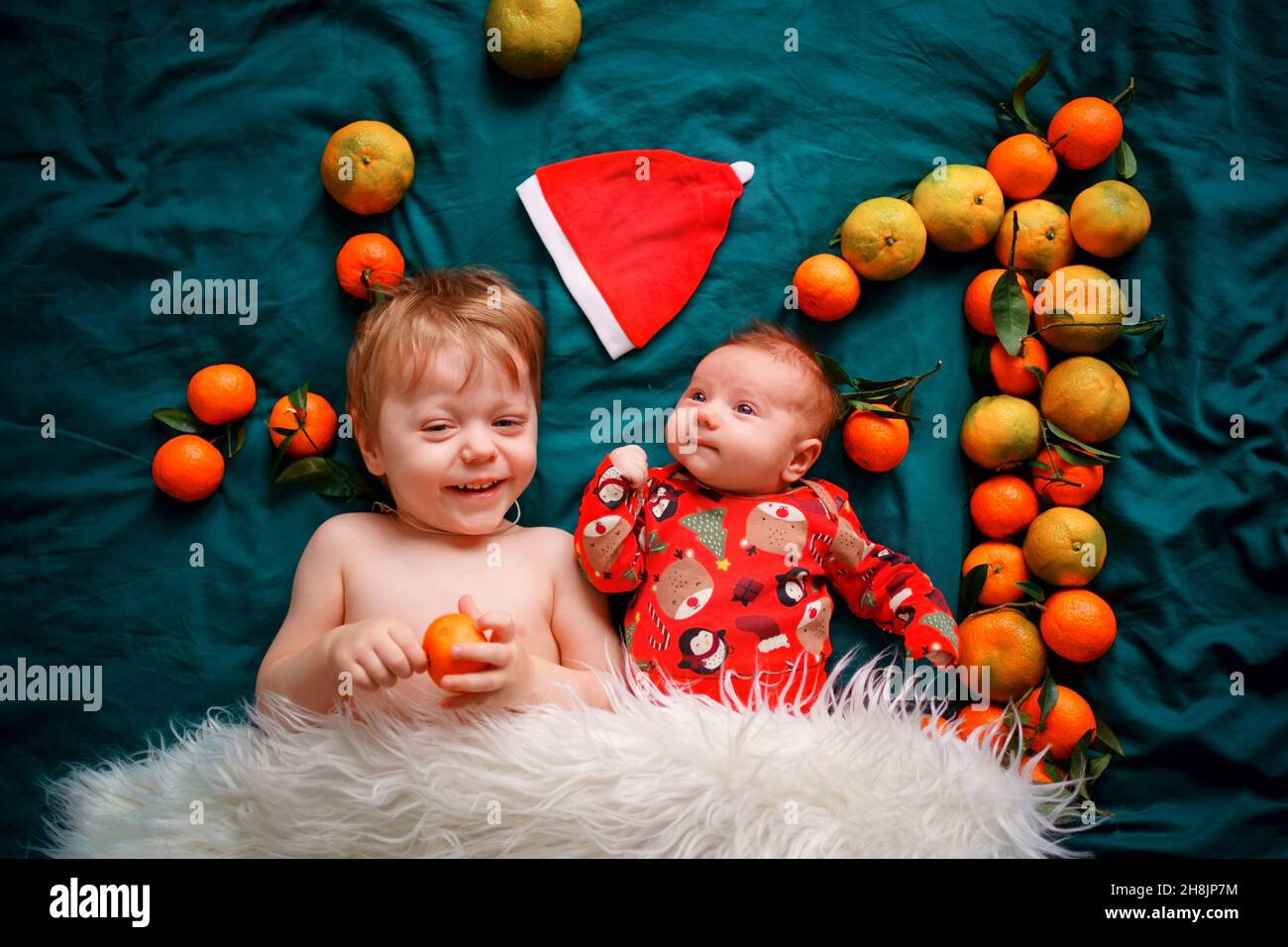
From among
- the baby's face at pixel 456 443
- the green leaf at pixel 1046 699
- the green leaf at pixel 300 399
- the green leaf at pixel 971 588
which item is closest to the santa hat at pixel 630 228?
the baby's face at pixel 456 443

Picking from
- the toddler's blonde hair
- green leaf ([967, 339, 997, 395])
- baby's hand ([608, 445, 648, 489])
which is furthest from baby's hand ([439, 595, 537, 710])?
green leaf ([967, 339, 997, 395])

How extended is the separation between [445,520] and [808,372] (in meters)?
0.71

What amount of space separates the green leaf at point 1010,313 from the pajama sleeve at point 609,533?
0.75 meters

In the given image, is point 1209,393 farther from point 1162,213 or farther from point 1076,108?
point 1076,108

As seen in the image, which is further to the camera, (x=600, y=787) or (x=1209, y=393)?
(x=1209, y=393)

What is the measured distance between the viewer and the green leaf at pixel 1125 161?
6.56 feet

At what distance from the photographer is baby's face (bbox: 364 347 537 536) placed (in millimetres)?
1769

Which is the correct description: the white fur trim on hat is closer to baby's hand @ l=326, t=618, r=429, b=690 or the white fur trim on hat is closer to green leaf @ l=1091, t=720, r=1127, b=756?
baby's hand @ l=326, t=618, r=429, b=690

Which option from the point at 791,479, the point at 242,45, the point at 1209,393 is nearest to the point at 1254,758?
the point at 1209,393

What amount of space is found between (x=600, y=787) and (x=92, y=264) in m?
1.43

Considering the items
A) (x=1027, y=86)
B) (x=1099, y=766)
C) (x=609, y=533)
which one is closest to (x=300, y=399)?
(x=609, y=533)

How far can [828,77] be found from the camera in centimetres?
206

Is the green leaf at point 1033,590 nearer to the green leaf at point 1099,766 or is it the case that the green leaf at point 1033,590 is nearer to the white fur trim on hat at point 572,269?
the green leaf at point 1099,766

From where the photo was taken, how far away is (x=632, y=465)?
5.80ft
